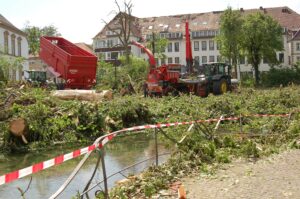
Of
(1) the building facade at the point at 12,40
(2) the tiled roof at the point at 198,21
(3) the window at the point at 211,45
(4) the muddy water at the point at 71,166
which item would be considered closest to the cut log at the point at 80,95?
(4) the muddy water at the point at 71,166

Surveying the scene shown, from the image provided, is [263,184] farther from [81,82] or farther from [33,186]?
[81,82]

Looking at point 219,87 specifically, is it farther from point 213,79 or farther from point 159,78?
point 159,78

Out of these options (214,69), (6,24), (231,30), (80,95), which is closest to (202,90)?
(214,69)

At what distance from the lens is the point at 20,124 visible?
43.8 feet

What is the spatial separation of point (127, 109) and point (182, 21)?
237 ft

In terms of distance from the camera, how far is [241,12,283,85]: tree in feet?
184

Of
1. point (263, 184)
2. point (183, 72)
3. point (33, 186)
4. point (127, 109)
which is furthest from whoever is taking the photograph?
point (183, 72)

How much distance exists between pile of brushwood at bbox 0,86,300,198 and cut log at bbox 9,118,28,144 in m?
0.11

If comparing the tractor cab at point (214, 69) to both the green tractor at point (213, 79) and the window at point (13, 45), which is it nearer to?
the green tractor at point (213, 79)

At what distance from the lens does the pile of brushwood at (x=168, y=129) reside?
8.71 m

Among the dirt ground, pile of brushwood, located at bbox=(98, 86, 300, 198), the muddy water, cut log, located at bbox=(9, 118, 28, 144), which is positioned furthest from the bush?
the dirt ground

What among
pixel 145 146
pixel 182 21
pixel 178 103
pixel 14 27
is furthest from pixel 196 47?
pixel 145 146

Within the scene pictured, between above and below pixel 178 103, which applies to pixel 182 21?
above

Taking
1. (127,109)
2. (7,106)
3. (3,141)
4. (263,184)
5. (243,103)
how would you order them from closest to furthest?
(263,184) < (3,141) < (7,106) < (127,109) < (243,103)
